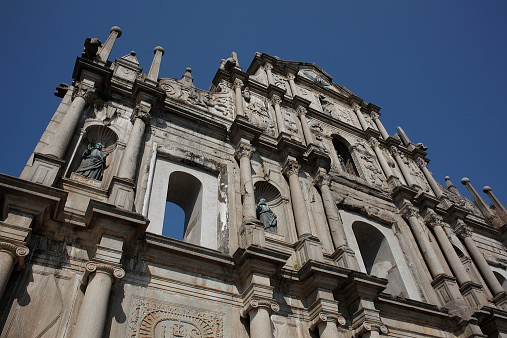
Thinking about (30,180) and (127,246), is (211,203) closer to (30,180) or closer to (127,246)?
(127,246)

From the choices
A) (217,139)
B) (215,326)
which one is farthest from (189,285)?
(217,139)

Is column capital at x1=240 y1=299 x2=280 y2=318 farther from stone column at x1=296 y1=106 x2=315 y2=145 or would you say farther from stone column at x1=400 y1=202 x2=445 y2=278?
stone column at x1=296 y1=106 x2=315 y2=145

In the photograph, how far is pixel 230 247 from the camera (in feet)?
29.4

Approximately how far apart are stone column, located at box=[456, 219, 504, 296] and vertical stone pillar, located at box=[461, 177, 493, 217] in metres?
4.23

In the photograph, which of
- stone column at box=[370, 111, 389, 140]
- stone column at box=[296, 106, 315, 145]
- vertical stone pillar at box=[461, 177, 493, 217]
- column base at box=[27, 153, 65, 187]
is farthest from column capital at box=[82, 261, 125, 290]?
vertical stone pillar at box=[461, 177, 493, 217]

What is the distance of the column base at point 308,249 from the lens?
30.8 ft

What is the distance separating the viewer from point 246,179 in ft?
33.9

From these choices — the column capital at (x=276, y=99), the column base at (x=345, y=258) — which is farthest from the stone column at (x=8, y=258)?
the column capital at (x=276, y=99)

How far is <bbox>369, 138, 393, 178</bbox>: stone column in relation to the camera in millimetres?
15501

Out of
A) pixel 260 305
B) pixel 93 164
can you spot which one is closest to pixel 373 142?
pixel 260 305

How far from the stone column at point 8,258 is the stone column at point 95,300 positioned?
96 cm

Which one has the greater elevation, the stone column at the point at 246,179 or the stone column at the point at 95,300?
the stone column at the point at 246,179

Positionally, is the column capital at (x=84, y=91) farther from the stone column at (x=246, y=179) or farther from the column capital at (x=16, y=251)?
the column capital at (x=16, y=251)

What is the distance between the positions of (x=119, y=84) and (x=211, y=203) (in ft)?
13.6
